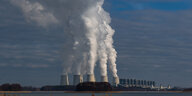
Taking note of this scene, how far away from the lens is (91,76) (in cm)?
19675
